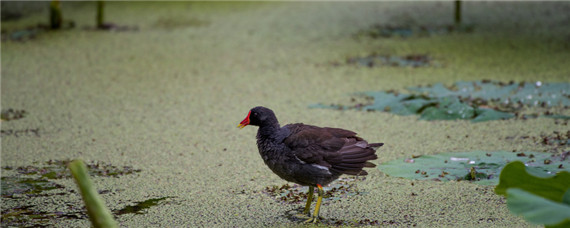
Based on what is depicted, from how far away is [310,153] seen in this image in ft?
6.67

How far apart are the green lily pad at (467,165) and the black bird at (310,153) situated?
0.44m

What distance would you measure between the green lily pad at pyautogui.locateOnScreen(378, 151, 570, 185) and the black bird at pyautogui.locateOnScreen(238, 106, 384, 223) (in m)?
0.44

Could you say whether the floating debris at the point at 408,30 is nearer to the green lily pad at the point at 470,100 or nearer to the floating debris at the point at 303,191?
the green lily pad at the point at 470,100

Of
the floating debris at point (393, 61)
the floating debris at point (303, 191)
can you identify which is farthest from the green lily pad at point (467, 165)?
the floating debris at point (393, 61)

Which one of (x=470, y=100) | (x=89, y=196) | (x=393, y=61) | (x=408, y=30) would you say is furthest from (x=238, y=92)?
(x=89, y=196)

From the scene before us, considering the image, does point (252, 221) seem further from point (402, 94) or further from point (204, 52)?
point (204, 52)

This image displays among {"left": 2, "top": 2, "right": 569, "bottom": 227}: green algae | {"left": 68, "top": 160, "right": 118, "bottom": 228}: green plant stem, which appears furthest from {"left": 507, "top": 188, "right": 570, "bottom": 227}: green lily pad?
{"left": 68, "top": 160, "right": 118, "bottom": 228}: green plant stem

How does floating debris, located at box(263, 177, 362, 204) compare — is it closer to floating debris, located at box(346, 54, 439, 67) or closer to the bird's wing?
the bird's wing

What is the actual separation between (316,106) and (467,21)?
305 centimetres

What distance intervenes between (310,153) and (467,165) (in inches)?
31.9

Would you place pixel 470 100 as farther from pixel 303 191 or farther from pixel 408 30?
pixel 408 30

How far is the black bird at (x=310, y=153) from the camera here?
2041 mm

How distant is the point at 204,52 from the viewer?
5.22 metres

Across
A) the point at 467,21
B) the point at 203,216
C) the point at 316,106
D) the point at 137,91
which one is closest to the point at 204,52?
the point at 137,91
